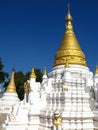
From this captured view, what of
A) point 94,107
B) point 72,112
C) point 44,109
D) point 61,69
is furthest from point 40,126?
point 61,69

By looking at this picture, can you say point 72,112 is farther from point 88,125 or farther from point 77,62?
point 77,62

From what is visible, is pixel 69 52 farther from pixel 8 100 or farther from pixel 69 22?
pixel 8 100

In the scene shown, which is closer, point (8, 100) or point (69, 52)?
point (69, 52)

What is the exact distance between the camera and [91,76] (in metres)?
26.3

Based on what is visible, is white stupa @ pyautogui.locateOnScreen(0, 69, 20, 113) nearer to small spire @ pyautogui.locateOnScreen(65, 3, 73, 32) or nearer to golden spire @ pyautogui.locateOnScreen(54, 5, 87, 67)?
golden spire @ pyautogui.locateOnScreen(54, 5, 87, 67)

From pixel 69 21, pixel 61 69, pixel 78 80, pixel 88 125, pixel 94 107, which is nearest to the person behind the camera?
pixel 88 125

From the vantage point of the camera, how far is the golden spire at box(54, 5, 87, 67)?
2656 cm

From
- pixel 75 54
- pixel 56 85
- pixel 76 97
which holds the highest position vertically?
pixel 75 54

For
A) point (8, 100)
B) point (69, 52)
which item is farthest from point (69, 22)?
point (8, 100)

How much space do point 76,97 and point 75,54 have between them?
7327 millimetres

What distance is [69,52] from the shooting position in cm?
2681

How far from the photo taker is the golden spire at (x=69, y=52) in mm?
26562

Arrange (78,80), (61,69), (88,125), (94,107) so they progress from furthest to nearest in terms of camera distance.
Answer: (61,69), (78,80), (94,107), (88,125)

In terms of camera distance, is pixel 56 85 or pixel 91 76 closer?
pixel 56 85
